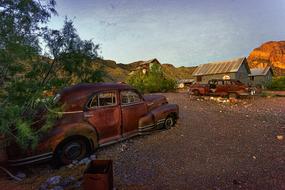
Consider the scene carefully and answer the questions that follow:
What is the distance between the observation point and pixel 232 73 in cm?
2958

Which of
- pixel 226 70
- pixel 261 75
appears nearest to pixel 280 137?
pixel 226 70

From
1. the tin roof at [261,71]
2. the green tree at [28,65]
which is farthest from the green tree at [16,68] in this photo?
the tin roof at [261,71]

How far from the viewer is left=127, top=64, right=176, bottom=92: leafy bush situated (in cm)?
2333

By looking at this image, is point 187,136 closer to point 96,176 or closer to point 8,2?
point 96,176

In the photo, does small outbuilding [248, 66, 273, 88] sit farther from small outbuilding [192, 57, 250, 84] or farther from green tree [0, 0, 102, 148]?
green tree [0, 0, 102, 148]

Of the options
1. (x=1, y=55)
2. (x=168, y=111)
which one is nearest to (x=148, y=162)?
(x=168, y=111)

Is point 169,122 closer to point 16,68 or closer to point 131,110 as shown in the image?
point 131,110

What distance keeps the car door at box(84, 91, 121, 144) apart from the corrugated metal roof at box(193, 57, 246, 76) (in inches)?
1105

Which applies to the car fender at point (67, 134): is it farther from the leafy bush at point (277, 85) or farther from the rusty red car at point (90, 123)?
the leafy bush at point (277, 85)

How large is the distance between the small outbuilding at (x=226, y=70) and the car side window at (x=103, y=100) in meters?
28.0

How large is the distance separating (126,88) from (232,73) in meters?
27.9

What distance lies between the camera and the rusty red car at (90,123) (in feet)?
14.3

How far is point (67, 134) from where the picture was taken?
4551 millimetres

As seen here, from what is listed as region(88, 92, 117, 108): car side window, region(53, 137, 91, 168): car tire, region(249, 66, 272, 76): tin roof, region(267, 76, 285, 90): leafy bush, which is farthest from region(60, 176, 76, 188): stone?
region(249, 66, 272, 76): tin roof
